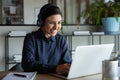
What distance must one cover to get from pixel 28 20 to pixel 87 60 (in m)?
2.10

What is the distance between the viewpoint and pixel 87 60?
1452mm

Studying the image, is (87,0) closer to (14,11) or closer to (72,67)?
(14,11)

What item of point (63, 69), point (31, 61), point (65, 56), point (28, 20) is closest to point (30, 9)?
point (28, 20)

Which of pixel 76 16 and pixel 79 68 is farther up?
pixel 76 16

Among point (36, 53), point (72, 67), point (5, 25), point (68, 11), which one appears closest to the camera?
point (72, 67)

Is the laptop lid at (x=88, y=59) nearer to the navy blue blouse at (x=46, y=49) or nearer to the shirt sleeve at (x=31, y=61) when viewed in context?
the shirt sleeve at (x=31, y=61)

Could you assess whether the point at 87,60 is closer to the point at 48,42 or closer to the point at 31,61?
the point at 31,61

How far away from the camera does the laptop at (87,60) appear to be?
136 centimetres

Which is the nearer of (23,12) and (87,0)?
(23,12)

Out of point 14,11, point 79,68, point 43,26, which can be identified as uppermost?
point 14,11

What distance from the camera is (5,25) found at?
332 cm

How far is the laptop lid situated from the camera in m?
1.36

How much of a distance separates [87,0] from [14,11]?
3.85 feet

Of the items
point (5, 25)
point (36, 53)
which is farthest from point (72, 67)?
point (5, 25)
